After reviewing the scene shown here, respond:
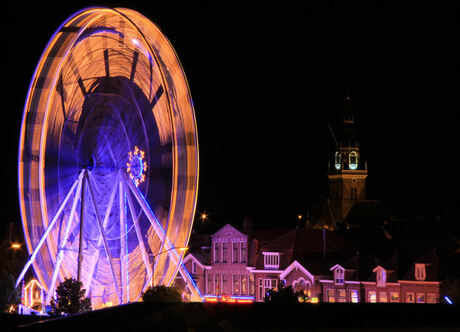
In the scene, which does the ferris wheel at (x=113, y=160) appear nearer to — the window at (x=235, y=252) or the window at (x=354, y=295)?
the window at (x=354, y=295)

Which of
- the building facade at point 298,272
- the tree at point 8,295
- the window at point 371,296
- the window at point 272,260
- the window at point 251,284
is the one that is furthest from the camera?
the window at point 251,284

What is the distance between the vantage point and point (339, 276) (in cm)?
6562

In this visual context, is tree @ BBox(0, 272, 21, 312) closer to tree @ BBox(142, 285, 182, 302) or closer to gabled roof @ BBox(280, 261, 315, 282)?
tree @ BBox(142, 285, 182, 302)

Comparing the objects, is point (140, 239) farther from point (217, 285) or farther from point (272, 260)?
point (217, 285)

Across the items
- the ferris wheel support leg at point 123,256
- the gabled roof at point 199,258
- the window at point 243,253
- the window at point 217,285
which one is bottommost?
the window at point 217,285

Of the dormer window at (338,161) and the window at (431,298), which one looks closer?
the window at (431,298)

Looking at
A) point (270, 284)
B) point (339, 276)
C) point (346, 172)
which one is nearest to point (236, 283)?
point (270, 284)

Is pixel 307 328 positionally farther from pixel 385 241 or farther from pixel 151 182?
pixel 385 241

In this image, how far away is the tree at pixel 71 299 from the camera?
127ft

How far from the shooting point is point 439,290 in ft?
188

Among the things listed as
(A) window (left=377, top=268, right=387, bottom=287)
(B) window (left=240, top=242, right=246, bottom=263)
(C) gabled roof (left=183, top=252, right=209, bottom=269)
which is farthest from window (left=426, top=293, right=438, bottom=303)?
(C) gabled roof (left=183, top=252, right=209, bottom=269)

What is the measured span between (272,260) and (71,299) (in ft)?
111

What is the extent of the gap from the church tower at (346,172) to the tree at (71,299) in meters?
101

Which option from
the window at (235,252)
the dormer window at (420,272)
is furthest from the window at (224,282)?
the dormer window at (420,272)
